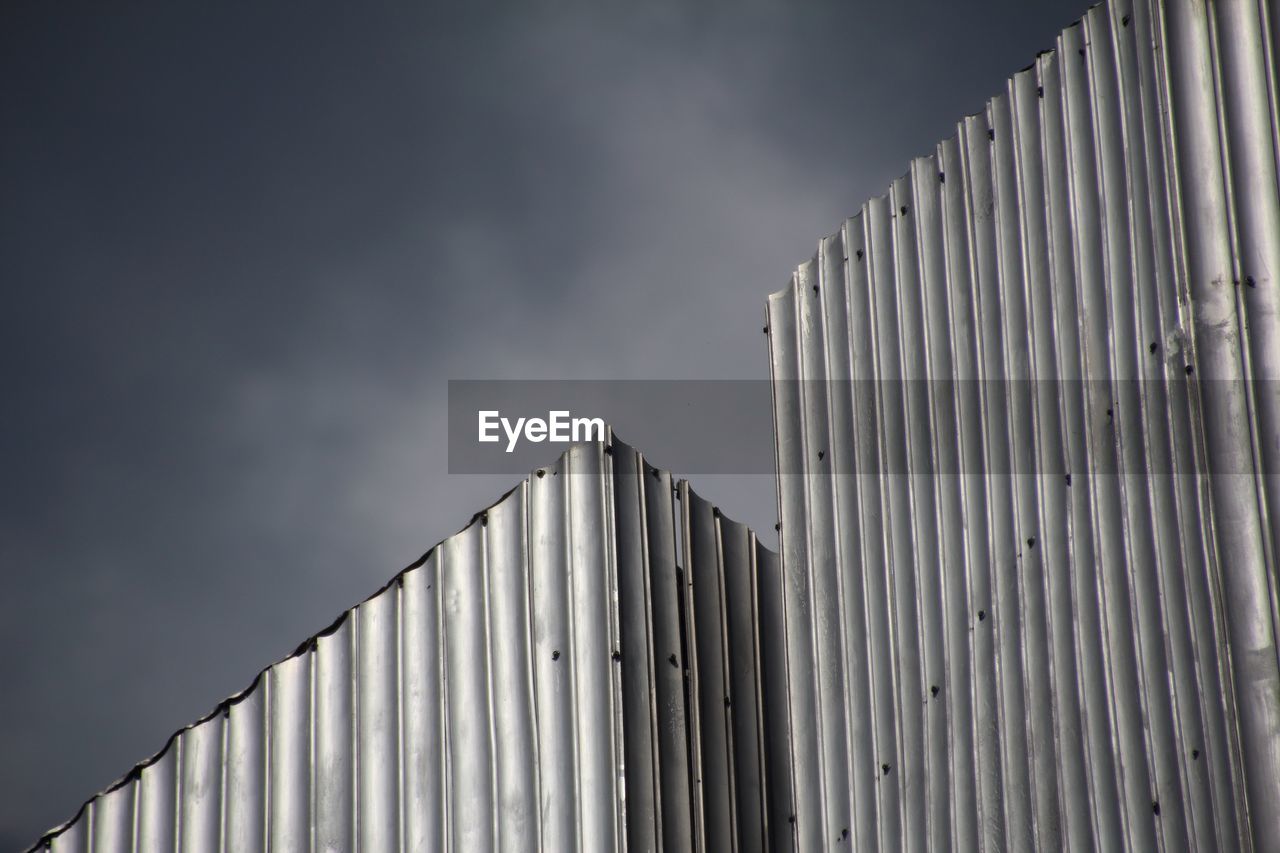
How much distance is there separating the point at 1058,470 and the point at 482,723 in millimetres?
2276

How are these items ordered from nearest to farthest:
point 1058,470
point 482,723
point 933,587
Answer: point 1058,470
point 933,587
point 482,723

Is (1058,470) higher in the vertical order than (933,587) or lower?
higher

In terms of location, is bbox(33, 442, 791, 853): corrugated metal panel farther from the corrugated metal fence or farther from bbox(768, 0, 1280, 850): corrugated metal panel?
bbox(768, 0, 1280, 850): corrugated metal panel

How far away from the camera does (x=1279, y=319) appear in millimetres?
3885

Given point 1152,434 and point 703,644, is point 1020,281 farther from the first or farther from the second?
point 703,644

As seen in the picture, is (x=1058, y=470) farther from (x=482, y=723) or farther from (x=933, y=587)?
(x=482, y=723)

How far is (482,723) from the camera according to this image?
4.65 m

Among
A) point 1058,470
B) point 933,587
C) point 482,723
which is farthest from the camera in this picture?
point 482,723

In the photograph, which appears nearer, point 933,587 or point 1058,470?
point 1058,470

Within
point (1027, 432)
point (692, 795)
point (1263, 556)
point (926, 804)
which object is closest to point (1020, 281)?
point (1027, 432)

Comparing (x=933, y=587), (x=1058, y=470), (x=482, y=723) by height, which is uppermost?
(x=1058, y=470)

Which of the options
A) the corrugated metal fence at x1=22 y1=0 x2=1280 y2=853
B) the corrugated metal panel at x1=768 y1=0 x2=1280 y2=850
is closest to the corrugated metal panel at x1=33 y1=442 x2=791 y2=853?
the corrugated metal fence at x1=22 y1=0 x2=1280 y2=853

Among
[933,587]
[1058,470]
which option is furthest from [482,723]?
[1058,470]

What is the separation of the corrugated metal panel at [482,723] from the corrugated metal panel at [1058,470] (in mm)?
577
